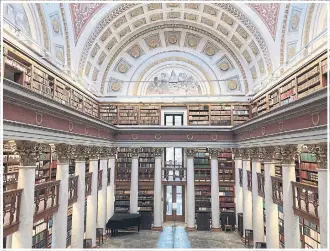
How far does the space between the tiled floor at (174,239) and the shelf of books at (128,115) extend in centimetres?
606

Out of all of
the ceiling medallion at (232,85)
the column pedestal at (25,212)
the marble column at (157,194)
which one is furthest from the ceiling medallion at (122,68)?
the column pedestal at (25,212)

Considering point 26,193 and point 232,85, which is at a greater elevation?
point 232,85

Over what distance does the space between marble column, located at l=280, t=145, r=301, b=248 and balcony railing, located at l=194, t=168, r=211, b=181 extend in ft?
27.7

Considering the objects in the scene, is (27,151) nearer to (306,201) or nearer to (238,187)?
(306,201)

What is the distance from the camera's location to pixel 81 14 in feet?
43.9

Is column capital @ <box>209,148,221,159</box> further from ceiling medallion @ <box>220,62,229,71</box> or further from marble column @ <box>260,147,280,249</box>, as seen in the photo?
marble column @ <box>260,147,280,249</box>

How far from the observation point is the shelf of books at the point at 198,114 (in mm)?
17312

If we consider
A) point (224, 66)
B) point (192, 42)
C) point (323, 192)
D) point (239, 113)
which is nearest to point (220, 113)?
point (239, 113)

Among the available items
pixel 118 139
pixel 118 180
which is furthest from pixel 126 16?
pixel 118 180

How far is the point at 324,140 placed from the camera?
21.5 ft

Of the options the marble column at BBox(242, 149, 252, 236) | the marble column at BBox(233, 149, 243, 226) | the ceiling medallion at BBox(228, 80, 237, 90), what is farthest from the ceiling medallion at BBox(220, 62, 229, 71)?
the marble column at BBox(242, 149, 252, 236)

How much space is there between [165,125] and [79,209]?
6863 millimetres

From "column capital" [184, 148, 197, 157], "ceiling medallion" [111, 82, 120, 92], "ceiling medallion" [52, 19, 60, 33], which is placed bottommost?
"column capital" [184, 148, 197, 157]

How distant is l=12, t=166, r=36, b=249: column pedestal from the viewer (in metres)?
6.88
